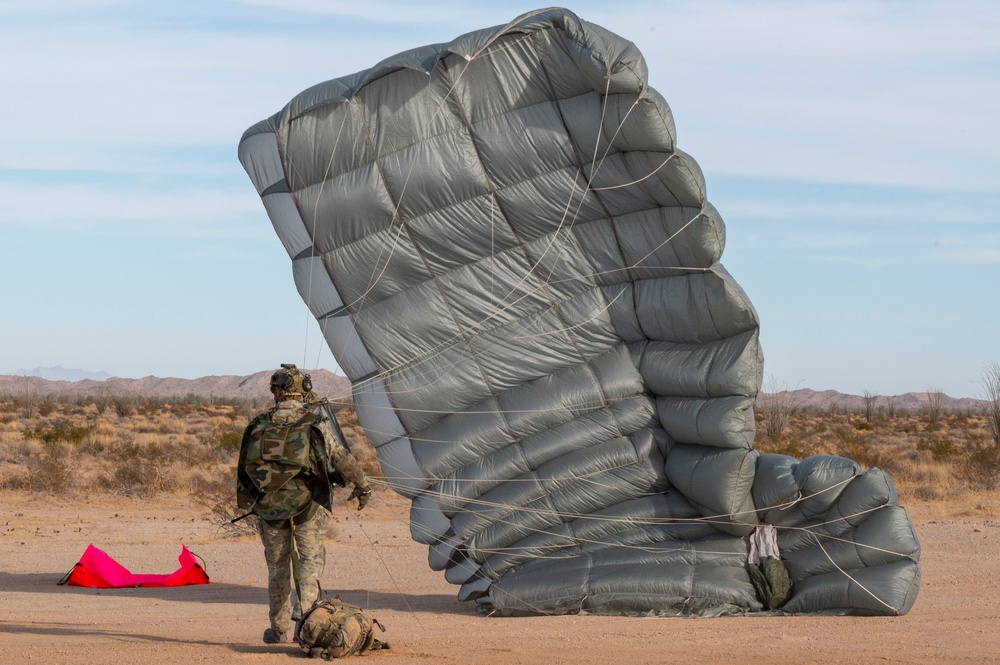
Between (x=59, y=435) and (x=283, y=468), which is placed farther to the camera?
(x=59, y=435)

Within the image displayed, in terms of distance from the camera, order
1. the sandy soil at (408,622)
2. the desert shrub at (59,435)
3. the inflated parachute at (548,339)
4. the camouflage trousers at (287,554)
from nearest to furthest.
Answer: the sandy soil at (408,622), the camouflage trousers at (287,554), the inflated parachute at (548,339), the desert shrub at (59,435)

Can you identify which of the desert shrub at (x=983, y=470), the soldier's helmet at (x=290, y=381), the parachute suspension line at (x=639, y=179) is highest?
the parachute suspension line at (x=639, y=179)

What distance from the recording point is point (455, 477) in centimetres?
943

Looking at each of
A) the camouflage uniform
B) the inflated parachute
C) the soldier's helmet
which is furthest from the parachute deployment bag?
the inflated parachute

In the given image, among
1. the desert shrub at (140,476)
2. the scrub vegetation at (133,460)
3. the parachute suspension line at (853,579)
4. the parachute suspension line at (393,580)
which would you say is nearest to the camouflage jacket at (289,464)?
the parachute suspension line at (393,580)

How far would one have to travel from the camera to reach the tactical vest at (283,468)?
7.05m

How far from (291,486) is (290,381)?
26.6 inches

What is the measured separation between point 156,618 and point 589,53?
5545 mm

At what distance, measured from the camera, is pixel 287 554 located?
283 inches

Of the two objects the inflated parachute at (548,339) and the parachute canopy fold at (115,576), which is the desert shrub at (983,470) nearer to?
the inflated parachute at (548,339)

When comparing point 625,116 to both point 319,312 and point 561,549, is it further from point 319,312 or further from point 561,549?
point 561,549

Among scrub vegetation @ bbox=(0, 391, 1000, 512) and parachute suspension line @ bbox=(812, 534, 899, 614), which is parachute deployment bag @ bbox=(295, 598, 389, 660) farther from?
scrub vegetation @ bbox=(0, 391, 1000, 512)

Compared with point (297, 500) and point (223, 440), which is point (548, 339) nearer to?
point (297, 500)

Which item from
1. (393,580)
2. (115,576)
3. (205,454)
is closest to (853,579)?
(393,580)
